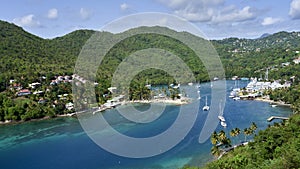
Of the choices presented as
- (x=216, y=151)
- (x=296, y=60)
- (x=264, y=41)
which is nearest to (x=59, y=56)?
(x=296, y=60)

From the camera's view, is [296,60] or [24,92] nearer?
[24,92]

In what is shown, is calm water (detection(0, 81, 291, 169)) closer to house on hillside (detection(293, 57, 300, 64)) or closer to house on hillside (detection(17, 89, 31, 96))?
house on hillside (detection(17, 89, 31, 96))

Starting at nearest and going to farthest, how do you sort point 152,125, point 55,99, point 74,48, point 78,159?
1. point 78,159
2. point 152,125
3. point 55,99
4. point 74,48

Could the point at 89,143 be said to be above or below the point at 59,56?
below

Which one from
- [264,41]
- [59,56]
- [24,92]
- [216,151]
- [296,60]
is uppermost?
[264,41]

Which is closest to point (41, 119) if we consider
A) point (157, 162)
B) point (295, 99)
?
point (157, 162)

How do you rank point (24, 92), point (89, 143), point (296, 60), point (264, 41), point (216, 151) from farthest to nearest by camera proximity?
point (264, 41), point (296, 60), point (24, 92), point (89, 143), point (216, 151)

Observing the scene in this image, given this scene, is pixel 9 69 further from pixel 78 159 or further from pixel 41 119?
pixel 78 159

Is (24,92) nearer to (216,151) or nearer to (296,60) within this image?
(216,151)

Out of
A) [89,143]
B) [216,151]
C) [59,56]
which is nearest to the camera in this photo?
[216,151]
